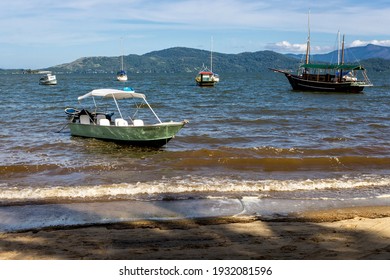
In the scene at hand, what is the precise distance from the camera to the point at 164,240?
22.8 ft

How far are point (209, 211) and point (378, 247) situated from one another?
3.63m

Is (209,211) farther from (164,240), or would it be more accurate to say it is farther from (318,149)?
(318,149)

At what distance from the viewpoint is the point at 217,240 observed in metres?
6.88

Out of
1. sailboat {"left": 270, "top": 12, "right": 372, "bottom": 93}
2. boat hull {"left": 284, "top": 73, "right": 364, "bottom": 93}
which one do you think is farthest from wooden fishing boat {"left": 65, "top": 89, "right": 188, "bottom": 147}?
boat hull {"left": 284, "top": 73, "right": 364, "bottom": 93}

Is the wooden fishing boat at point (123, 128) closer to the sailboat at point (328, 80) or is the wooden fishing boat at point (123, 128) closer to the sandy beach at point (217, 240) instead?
the sandy beach at point (217, 240)

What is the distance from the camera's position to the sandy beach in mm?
6129

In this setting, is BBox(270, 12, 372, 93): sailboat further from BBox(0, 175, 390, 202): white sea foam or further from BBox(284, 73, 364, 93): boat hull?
BBox(0, 175, 390, 202): white sea foam

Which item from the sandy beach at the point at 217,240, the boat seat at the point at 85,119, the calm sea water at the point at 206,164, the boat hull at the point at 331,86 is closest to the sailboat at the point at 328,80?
the boat hull at the point at 331,86

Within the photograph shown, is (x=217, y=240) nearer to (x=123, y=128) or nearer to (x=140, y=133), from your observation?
(x=140, y=133)

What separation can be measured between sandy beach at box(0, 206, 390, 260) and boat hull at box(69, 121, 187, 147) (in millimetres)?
8776

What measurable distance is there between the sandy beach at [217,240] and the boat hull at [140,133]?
346 inches

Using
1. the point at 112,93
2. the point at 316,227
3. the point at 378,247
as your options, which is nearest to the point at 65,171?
the point at 112,93

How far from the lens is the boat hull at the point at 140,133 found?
16.9 metres

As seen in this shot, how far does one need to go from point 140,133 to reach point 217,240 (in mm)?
10786
